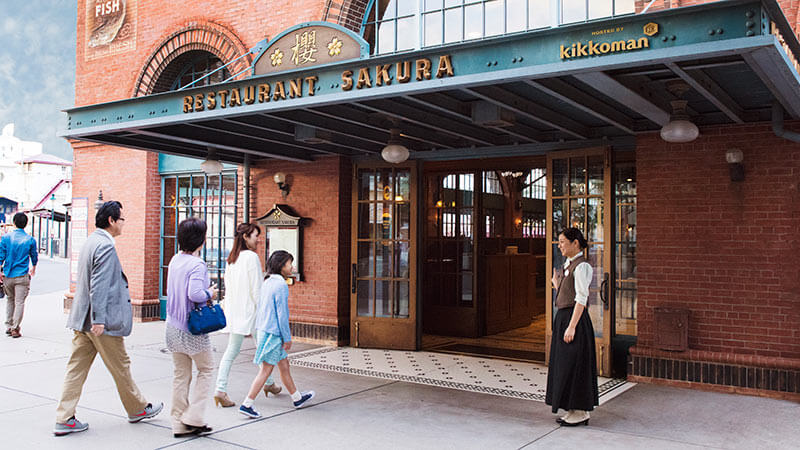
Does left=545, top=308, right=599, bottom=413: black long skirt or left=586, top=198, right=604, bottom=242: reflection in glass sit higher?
left=586, top=198, right=604, bottom=242: reflection in glass

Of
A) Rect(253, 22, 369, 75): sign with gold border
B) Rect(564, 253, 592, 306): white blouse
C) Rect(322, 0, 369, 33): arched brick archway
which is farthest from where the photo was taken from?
Rect(322, 0, 369, 33): arched brick archway

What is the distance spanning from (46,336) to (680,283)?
8.96 m

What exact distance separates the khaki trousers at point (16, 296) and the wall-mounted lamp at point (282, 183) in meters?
3.87

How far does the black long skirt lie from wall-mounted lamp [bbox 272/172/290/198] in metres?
5.56

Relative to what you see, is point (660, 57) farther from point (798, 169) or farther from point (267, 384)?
point (267, 384)

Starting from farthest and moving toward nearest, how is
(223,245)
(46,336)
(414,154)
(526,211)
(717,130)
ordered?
(526,211)
(223,245)
(46,336)
(414,154)
(717,130)

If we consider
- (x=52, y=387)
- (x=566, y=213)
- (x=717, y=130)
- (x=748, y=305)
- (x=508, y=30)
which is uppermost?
(x=508, y=30)

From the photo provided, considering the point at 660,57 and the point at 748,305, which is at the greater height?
the point at 660,57

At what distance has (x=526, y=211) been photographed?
13945mm

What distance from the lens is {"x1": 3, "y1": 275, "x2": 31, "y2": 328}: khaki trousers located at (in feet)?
32.7

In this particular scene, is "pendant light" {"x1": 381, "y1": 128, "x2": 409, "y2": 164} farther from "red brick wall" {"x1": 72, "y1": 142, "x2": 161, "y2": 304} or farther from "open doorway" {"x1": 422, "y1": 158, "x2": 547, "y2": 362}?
"red brick wall" {"x1": 72, "y1": 142, "x2": 161, "y2": 304}

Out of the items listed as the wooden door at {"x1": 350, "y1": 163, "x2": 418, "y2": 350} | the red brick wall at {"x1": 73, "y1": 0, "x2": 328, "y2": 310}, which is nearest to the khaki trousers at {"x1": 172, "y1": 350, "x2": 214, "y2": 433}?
the wooden door at {"x1": 350, "y1": 163, "x2": 418, "y2": 350}

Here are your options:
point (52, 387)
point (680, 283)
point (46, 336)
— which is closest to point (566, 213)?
point (680, 283)

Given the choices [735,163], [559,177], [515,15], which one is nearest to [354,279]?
[559,177]
